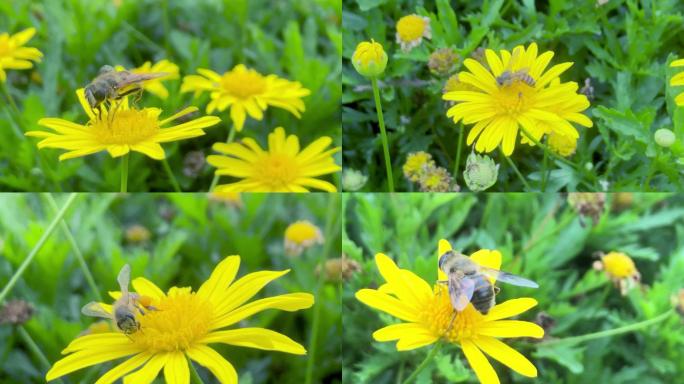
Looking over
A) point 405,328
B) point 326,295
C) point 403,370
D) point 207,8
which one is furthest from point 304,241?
point 207,8

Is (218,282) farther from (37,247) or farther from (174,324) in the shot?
(37,247)

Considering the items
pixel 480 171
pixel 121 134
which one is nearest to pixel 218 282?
pixel 121 134

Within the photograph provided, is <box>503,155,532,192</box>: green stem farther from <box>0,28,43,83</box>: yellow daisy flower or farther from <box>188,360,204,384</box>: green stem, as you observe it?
<box>0,28,43,83</box>: yellow daisy flower

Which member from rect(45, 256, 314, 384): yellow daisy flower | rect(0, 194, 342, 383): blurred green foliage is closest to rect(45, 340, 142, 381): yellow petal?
rect(45, 256, 314, 384): yellow daisy flower

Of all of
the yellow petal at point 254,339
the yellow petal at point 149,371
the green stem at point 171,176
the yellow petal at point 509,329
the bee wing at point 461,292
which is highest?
the green stem at point 171,176

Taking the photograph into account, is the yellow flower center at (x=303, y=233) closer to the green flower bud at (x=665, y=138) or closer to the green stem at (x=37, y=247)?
the green stem at (x=37, y=247)

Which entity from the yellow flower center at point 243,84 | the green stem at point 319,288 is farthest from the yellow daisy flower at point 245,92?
the green stem at point 319,288

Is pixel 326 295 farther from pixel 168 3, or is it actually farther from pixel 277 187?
pixel 168 3
